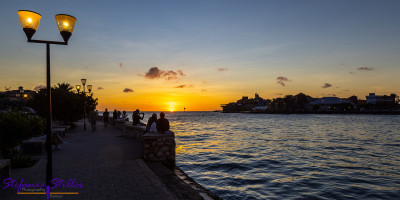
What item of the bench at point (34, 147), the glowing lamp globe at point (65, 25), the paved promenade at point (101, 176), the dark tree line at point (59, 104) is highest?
the glowing lamp globe at point (65, 25)

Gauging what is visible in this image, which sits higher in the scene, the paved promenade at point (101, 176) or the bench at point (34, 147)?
the bench at point (34, 147)

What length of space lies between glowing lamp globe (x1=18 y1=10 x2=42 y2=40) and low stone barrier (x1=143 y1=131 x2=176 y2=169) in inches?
216

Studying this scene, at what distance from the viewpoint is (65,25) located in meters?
5.76

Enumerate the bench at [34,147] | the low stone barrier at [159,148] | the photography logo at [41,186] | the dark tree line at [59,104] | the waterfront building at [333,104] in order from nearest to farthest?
the photography logo at [41,186] → the low stone barrier at [159,148] → the bench at [34,147] → the dark tree line at [59,104] → the waterfront building at [333,104]

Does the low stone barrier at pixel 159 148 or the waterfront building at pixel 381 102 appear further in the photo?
the waterfront building at pixel 381 102

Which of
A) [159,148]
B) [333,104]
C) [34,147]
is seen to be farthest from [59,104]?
[333,104]

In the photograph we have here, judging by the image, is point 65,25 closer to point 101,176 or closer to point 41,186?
A: point 41,186

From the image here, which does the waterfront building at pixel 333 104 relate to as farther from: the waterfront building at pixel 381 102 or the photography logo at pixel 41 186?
the photography logo at pixel 41 186

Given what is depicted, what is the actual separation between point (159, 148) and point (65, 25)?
591 cm

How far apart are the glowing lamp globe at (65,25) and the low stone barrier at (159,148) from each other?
5.07 metres

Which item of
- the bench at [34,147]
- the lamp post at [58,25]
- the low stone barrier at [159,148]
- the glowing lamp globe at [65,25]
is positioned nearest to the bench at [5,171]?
the lamp post at [58,25]

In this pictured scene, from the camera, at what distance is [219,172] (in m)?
10.9

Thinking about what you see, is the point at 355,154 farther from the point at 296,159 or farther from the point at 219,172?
the point at 219,172

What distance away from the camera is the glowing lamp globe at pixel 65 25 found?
571cm
